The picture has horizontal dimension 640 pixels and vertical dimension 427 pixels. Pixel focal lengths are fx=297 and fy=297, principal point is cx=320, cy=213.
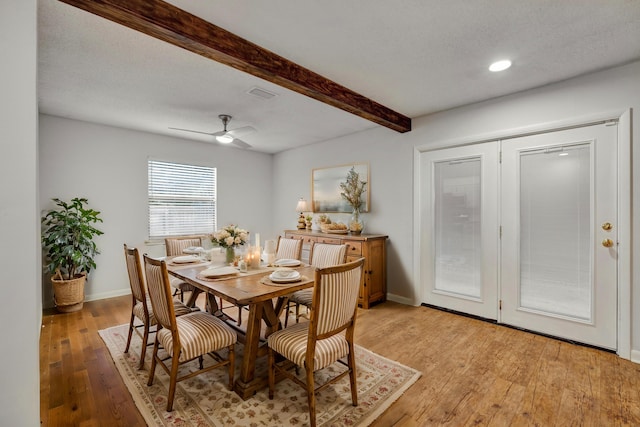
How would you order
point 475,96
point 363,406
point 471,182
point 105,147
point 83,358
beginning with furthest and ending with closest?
point 105,147 < point 471,182 < point 475,96 < point 83,358 < point 363,406

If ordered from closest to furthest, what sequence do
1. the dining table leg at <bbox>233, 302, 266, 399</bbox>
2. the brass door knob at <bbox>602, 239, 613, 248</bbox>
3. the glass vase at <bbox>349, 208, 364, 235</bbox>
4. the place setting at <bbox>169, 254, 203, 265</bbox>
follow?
the dining table leg at <bbox>233, 302, 266, 399</bbox> → the brass door knob at <bbox>602, 239, 613, 248</bbox> → the place setting at <bbox>169, 254, 203, 265</bbox> → the glass vase at <bbox>349, 208, 364, 235</bbox>

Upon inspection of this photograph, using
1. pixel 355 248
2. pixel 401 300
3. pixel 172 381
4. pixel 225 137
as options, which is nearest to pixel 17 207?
pixel 172 381

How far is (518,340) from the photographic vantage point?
2949 millimetres

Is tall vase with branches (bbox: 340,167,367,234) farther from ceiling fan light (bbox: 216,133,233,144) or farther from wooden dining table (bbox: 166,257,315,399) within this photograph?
wooden dining table (bbox: 166,257,315,399)

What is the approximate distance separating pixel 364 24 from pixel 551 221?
2637 millimetres

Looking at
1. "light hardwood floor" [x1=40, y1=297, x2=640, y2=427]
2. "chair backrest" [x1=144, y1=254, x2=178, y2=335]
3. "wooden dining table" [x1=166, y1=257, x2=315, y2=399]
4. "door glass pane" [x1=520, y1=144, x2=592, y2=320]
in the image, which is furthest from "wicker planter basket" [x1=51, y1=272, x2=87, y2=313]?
"door glass pane" [x1=520, y1=144, x2=592, y2=320]

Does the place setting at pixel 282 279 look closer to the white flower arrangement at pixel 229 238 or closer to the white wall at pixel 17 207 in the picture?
the white flower arrangement at pixel 229 238

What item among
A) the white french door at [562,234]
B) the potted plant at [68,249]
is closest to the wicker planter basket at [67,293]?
the potted plant at [68,249]

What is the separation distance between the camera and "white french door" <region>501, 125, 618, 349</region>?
2686 millimetres

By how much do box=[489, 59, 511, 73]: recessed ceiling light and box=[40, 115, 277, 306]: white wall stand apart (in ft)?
14.6

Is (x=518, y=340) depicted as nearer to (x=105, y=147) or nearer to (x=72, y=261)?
(x=72, y=261)

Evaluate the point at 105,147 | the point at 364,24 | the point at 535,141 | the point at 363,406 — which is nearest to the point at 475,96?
the point at 535,141

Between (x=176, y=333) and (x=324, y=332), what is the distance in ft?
3.12

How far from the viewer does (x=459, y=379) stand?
228cm
